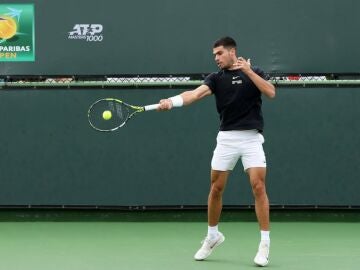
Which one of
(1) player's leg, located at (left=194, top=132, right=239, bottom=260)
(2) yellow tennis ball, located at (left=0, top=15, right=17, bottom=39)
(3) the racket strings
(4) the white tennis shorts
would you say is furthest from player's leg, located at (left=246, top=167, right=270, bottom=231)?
(2) yellow tennis ball, located at (left=0, top=15, right=17, bottom=39)

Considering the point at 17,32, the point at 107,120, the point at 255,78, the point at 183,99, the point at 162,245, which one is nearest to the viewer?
the point at 255,78

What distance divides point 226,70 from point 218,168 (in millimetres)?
802

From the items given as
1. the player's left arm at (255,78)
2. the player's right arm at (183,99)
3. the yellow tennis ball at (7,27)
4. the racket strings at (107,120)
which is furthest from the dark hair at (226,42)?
the yellow tennis ball at (7,27)

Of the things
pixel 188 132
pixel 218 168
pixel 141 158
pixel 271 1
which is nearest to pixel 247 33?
pixel 271 1

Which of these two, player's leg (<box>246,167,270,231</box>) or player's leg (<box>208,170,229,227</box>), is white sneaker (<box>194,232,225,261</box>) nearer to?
player's leg (<box>208,170,229,227</box>)

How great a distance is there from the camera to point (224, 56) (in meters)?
6.10

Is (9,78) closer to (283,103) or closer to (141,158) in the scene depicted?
(141,158)

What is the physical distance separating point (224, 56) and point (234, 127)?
1.89 ft

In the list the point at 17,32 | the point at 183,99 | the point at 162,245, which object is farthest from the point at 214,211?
the point at 17,32

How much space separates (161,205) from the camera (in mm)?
8336

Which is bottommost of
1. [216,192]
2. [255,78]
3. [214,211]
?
[214,211]

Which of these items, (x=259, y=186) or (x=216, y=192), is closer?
(x=259, y=186)

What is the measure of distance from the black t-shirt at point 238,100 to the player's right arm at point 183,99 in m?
0.08

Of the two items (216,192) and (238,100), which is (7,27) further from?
(216,192)
